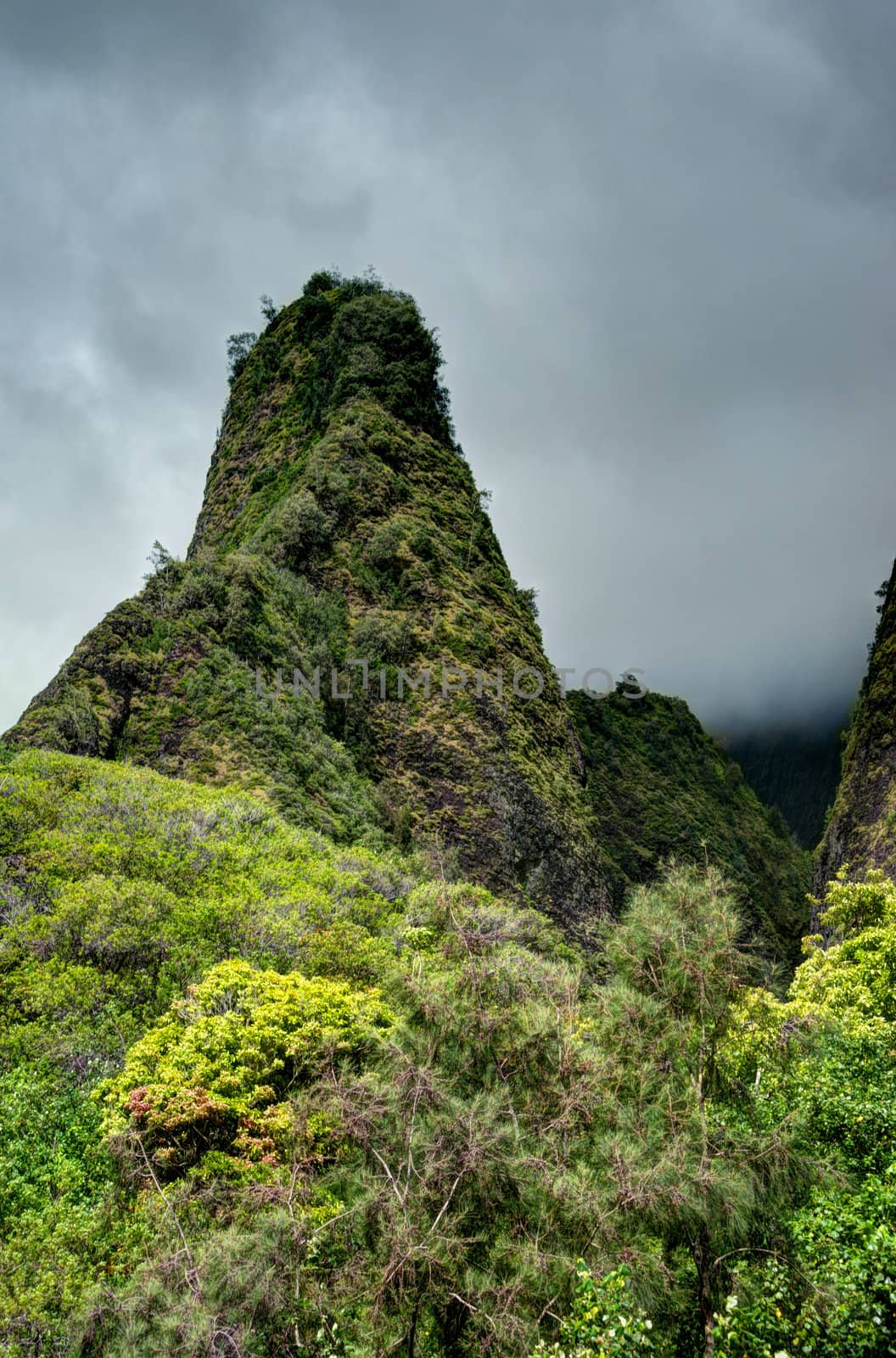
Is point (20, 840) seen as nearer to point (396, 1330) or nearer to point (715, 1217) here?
point (396, 1330)

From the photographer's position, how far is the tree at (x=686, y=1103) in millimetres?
6828

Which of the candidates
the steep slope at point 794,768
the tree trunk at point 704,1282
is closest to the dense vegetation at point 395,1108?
the tree trunk at point 704,1282

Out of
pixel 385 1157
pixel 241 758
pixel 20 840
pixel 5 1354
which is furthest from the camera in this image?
pixel 241 758

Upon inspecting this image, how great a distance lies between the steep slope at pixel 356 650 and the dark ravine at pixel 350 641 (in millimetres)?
120

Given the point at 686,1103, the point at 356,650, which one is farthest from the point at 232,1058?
the point at 356,650

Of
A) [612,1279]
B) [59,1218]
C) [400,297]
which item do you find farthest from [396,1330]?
[400,297]

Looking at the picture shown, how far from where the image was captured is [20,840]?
14.9 meters

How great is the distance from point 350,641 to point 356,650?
798 mm

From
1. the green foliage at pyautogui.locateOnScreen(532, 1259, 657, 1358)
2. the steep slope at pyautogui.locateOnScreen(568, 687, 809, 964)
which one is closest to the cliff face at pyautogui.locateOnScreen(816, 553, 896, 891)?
the steep slope at pyautogui.locateOnScreen(568, 687, 809, 964)

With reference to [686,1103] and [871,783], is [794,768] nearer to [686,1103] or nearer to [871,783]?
[871,783]

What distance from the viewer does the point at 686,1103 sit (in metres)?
7.89

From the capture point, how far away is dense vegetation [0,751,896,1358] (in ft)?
21.1

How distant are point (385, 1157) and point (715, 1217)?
10.3ft

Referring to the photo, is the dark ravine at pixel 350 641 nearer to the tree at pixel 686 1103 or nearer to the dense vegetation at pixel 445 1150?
the dense vegetation at pixel 445 1150
